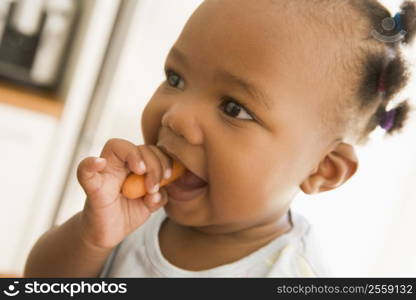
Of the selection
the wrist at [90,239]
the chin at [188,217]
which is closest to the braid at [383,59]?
the chin at [188,217]

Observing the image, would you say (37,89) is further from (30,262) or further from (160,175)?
(160,175)

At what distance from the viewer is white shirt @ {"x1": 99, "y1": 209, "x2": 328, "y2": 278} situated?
0.62m

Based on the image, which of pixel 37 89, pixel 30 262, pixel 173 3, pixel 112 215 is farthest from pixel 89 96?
pixel 112 215

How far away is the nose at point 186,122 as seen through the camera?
54 cm

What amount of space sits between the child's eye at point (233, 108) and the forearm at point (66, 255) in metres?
0.22

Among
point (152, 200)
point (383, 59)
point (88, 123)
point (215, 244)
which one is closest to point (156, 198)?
point (152, 200)

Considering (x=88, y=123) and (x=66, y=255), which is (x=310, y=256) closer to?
(x=66, y=255)

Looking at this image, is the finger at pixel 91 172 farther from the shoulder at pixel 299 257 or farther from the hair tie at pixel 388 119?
the hair tie at pixel 388 119

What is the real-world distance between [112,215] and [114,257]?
15 centimetres

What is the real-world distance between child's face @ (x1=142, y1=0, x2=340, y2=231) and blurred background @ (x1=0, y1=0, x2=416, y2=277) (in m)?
0.37

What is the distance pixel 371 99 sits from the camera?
598 mm

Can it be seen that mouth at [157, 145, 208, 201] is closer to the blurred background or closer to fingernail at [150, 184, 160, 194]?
fingernail at [150, 184, 160, 194]

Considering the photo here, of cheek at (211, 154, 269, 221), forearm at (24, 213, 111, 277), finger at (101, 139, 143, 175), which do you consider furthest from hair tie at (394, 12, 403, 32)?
forearm at (24, 213, 111, 277)

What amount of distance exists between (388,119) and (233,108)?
22cm
